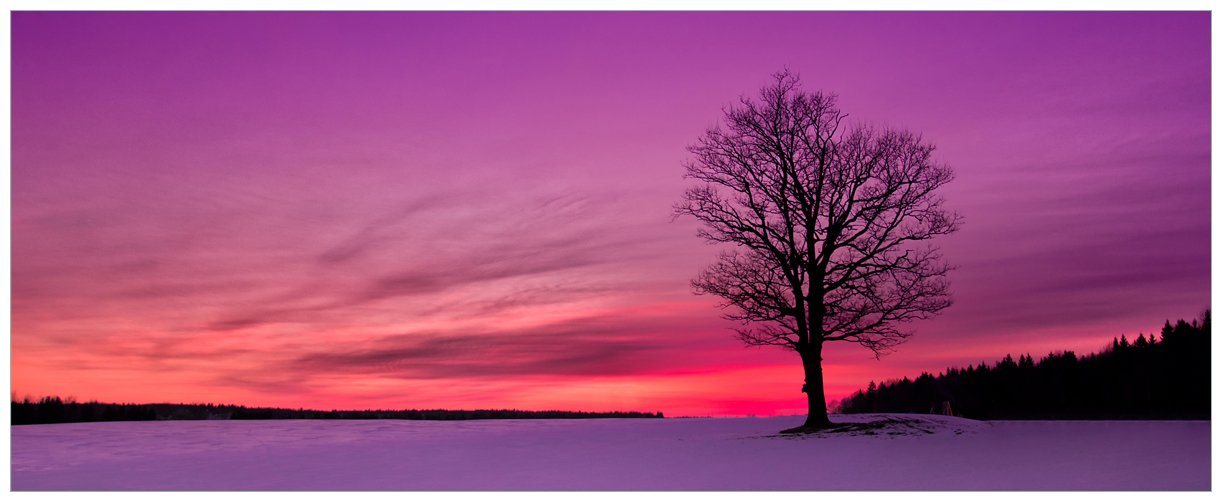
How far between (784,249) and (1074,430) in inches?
440

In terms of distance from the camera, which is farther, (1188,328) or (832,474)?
(1188,328)

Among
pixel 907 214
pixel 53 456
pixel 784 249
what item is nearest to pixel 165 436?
pixel 53 456

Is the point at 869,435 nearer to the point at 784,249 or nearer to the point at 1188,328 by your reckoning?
the point at 784,249

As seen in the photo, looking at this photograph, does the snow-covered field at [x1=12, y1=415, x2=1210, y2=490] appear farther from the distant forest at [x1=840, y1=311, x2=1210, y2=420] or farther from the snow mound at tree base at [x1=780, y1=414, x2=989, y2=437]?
the distant forest at [x1=840, y1=311, x2=1210, y2=420]

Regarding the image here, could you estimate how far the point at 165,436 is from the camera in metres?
31.0

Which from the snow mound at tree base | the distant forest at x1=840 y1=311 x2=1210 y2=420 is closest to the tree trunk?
the snow mound at tree base

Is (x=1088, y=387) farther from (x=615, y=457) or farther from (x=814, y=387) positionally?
(x=615, y=457)

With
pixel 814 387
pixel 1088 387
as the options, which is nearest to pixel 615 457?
pixel 814 387

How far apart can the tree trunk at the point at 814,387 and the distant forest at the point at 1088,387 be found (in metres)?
10.5

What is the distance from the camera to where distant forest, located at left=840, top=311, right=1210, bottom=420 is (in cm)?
4542

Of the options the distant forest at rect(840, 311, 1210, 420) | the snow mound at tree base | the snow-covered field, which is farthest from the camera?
the distant forest at rect(840, 311, 1210, 420)

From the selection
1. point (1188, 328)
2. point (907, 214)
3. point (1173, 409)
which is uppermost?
point (907, 214)

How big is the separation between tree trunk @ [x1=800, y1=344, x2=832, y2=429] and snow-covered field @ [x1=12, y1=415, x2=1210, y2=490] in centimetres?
180

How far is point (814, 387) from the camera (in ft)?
109
